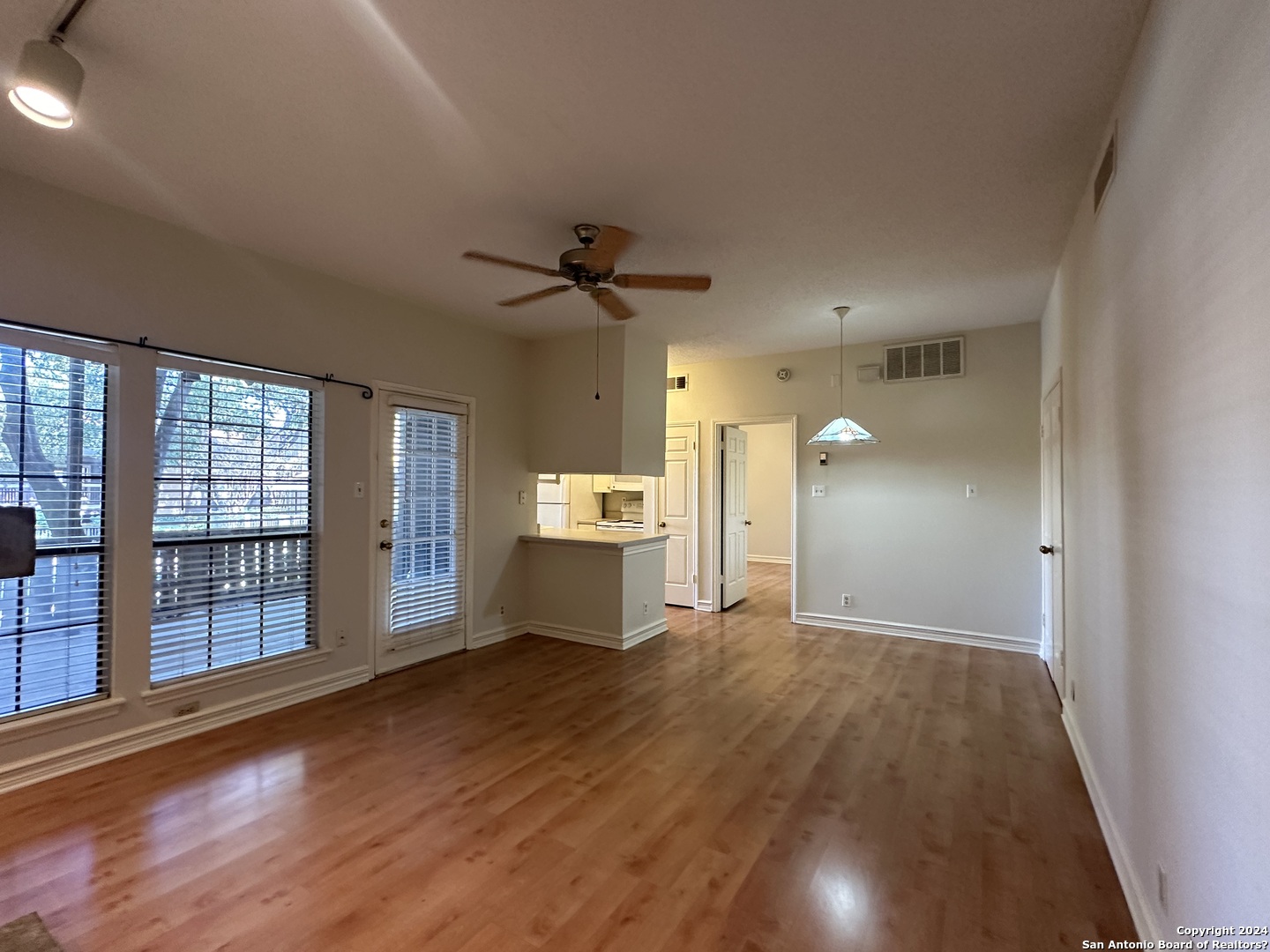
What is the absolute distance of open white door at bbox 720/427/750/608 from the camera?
6652 mm

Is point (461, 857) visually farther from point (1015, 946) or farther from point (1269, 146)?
point (1269, 146)

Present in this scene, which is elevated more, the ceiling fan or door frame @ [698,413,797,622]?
the ceiling fan

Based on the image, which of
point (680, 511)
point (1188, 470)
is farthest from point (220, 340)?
point (680, 511)

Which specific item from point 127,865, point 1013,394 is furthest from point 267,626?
point 1013,394

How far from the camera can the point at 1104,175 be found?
2.32 metres

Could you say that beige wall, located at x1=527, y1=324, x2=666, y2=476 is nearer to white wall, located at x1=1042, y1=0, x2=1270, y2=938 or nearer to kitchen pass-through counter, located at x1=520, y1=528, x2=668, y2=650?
kitchen pass-through counter, located at x1=520, y1=528, x2=668, y2=650

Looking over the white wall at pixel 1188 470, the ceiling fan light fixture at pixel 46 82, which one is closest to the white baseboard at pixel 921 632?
the white wall at pixel 1188 470

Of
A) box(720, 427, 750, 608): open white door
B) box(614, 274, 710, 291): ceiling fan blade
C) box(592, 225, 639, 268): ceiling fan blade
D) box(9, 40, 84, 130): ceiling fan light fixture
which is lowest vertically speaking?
box(720, 427, 750, 608): open white door

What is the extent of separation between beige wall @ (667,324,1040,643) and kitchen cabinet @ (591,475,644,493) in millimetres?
1711

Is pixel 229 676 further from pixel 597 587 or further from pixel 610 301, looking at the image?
pixel 610 301

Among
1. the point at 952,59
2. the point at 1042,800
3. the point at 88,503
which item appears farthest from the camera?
the point at 88,503

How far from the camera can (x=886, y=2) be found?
1.71 meters

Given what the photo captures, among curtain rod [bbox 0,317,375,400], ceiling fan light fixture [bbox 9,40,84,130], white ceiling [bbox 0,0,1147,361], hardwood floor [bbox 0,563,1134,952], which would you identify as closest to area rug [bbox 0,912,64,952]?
hardwood floor [bbox 0,563,1134,952]

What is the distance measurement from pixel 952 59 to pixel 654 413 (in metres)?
3.88
